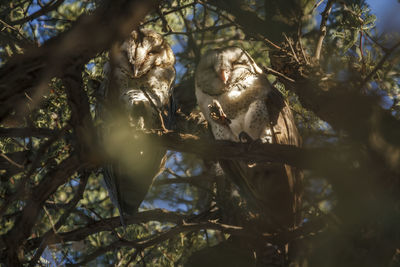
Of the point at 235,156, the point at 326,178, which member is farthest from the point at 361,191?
the point at 235,156

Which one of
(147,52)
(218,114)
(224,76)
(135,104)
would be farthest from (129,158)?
(147,52)

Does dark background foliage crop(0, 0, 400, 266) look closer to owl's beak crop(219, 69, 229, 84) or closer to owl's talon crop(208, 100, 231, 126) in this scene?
owl's beak crop(219, 69, 229, 84)

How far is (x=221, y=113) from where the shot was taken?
3.12m

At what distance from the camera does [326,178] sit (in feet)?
6.52

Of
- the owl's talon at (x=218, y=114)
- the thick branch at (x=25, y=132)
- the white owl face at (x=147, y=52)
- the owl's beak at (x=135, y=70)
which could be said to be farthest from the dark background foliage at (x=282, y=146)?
the white owl face at (x=147, y=52)

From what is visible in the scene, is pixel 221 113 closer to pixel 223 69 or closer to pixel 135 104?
pixel 223 69

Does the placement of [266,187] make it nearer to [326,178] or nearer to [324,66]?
[324,66]

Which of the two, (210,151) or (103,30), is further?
(210,151)

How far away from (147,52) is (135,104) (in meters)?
0.68

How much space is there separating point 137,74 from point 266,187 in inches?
57.5

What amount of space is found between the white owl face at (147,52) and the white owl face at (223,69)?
0.55 metres

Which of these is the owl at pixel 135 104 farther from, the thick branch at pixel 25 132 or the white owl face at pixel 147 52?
the thick branch at pixel 25 132

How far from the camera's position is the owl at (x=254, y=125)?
310 cm

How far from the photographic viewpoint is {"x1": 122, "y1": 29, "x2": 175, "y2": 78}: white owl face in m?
3.71
